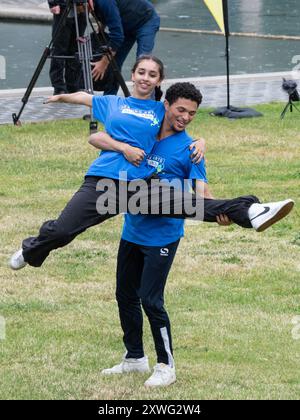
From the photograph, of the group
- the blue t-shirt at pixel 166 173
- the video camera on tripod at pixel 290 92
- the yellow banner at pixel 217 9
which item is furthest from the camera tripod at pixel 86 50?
the blue t-shirt at pixel 166 173

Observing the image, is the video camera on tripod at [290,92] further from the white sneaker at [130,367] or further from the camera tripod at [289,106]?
the white sneaker at [130,367]

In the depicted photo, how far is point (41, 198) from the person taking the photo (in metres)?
10.6

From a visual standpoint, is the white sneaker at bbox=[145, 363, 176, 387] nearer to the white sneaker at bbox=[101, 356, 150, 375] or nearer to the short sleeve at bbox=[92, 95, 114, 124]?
the white sneaker at bbox=[101, 356, 150, 375]

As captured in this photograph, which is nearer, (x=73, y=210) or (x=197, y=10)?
(x=73, y=210)

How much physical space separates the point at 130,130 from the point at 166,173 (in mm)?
315

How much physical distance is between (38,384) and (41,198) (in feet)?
15.0

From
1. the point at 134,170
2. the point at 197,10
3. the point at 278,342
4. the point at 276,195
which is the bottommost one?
the point at 197,10

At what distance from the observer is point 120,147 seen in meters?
6.07

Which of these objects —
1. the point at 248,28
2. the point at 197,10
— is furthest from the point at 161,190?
the point at 197,10

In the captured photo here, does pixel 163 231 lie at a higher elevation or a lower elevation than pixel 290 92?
higher

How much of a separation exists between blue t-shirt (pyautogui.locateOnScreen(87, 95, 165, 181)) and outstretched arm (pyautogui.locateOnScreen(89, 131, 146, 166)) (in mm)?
31

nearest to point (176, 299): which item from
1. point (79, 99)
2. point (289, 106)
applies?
point (79, 99)

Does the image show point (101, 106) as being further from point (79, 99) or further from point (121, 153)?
point (121, 153)
